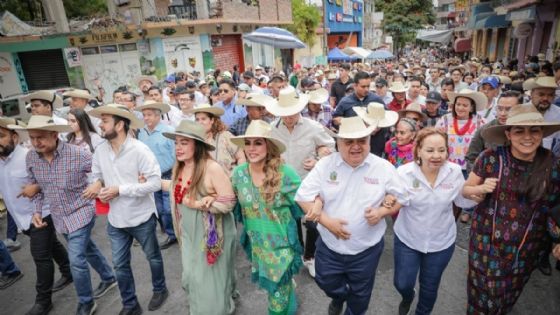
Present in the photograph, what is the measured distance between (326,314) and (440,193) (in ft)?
5.54

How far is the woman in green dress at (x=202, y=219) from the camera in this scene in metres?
2.91

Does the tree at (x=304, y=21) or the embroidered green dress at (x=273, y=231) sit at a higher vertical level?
the tree at (x=304, y=21)

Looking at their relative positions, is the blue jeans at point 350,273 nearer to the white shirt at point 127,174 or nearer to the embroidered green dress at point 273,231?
the embroidered green dress at point 273,231

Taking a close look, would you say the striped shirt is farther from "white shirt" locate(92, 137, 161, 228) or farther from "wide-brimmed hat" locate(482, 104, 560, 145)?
"wide-brimmed hat" locate(482, 104, 560, 145)

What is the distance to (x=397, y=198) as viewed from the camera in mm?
2730

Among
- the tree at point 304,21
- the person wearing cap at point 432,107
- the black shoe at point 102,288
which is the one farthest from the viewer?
the tree at point 304,21

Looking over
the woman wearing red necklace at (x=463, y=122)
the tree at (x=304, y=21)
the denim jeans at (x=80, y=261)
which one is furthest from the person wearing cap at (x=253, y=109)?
the tree at (x=304, y=21)

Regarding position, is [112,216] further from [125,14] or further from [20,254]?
[125,14]

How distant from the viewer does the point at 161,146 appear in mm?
4723

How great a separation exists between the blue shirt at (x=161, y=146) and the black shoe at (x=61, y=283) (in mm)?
1745

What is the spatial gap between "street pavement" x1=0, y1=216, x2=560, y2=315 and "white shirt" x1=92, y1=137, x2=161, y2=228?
1.13 meters

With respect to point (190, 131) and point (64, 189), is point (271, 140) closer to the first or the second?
point (190, 131)

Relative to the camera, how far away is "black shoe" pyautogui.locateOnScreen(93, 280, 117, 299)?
13.2 feet

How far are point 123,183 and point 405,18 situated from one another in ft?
157
